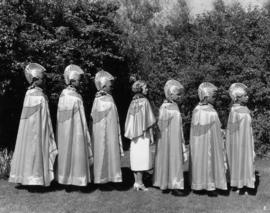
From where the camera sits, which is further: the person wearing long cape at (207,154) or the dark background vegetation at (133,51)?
the dark background vegetation at (133,51)

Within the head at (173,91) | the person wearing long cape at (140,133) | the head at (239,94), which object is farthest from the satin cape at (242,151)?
the person wearing long cape at (140,133)

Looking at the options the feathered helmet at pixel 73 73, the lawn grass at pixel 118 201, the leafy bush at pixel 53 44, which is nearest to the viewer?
the lawn grass at pixel 118 201

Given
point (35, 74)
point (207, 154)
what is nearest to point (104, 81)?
point (35, 74)

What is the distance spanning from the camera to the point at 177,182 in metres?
9.77

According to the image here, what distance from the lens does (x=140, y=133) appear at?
9945 millimetres

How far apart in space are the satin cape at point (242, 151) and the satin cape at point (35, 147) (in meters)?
3.65

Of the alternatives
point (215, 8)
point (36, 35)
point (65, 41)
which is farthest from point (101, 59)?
point (215, 8)

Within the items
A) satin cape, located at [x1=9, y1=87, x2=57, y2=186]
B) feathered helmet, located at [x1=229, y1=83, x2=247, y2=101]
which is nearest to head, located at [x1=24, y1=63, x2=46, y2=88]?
satin cape, located at [x1=9, y1=87, x2=57, y2=186]

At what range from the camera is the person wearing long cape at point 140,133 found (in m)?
9.95

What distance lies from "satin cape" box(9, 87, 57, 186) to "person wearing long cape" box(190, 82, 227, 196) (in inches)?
111

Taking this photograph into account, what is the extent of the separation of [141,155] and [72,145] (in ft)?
4.55

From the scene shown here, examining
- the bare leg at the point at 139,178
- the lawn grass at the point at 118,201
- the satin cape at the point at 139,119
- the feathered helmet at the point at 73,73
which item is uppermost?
the feathered helmet at the point at 73,73

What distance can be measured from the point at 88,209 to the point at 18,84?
5751mm

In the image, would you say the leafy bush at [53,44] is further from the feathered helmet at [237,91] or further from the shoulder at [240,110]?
the shoulder at [240,110]
